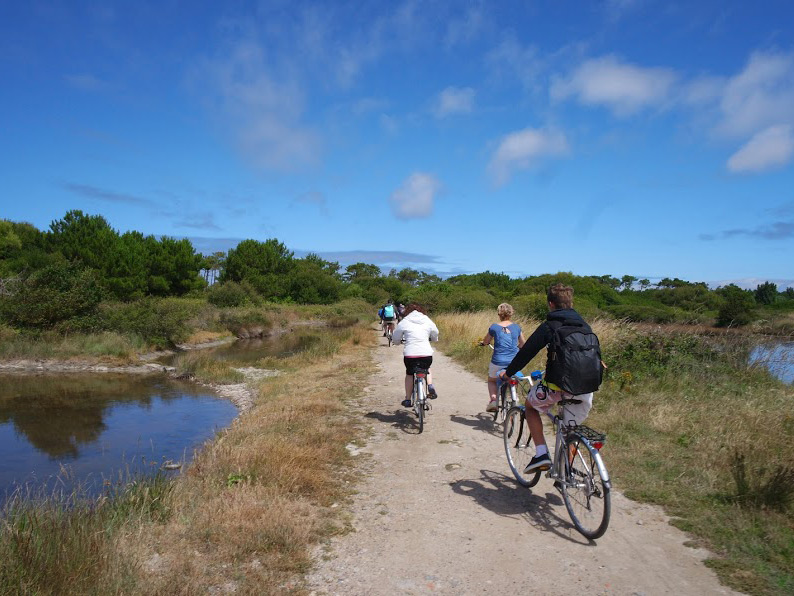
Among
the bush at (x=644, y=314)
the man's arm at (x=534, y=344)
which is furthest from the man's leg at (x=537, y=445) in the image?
the bush at (x=644, y=314)

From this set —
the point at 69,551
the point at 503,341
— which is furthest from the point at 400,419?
the point at 69,551

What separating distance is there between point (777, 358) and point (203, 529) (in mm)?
10716

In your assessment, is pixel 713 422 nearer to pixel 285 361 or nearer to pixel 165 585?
pixel 165 585

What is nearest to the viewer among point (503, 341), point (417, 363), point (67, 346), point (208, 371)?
point (503, 341)

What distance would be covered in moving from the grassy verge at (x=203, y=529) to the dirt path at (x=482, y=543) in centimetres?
35

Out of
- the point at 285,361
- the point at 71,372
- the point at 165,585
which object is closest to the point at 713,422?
the point at 165,585

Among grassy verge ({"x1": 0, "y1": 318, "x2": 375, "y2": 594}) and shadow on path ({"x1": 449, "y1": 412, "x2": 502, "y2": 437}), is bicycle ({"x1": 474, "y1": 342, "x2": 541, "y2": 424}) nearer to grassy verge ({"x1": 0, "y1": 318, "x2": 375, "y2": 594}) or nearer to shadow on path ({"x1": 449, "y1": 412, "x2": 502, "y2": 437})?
shadow on path ({"x1": 449, "y1": 412, "x2": 502, "y2": 437})

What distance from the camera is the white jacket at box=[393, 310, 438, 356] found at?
329 inches


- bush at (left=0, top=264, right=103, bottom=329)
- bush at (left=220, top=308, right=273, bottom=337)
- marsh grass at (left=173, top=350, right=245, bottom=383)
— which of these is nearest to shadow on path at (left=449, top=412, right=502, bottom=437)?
marsh grass at (left=173, top=350, right=245, bottom=383)

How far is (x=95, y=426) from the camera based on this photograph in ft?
44.4

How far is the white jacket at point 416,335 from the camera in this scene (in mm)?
8352

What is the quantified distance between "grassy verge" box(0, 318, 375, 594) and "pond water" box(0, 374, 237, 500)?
7.79 feet

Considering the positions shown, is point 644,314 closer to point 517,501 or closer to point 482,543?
point 517,501

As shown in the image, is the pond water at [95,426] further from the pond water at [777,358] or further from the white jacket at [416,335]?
the pond water at [777,358]
